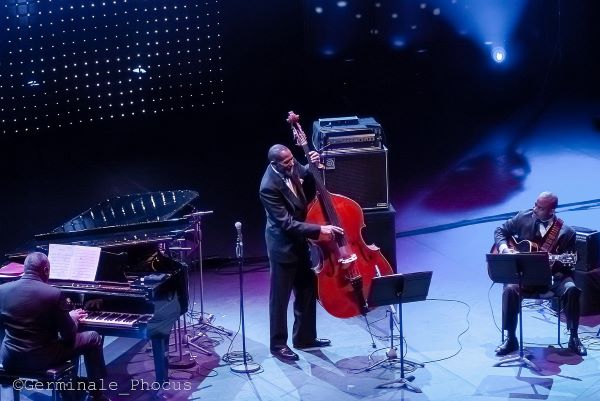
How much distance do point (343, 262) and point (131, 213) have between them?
2.20 meters

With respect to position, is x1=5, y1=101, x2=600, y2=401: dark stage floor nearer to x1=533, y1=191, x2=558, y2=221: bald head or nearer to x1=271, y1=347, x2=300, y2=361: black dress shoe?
x1=271, y1=347, x2=300, y2=361: black dress shoe

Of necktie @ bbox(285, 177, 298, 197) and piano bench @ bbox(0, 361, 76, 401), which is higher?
necktie @ bbox(285, 177, 298, 197)

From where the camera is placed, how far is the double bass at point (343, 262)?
7.27 metres

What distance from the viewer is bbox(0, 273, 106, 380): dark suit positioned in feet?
20.2

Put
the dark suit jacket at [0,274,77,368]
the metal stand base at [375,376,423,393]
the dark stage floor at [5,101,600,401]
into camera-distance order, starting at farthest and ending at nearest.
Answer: the dark stage floor at [5,101,600,401] → the metal stand base at [375,376,423,393] → the dark suit jacket at [0,274,77,368]

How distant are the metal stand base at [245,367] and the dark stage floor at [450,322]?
7 centimetres

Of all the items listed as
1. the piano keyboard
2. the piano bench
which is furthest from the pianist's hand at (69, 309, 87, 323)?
the piano bench

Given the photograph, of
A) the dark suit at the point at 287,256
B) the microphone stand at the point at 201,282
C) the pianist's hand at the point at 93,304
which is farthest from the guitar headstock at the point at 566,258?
the pianist's hand at the point at 93,304

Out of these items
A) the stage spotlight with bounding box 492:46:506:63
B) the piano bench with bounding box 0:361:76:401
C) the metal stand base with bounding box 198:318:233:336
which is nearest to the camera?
the piano bench with bounding box 0:361:76:401

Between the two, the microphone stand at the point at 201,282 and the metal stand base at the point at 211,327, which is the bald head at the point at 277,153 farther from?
the metal stand base at the point at 211,327

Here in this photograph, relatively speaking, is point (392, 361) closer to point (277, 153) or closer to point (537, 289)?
point (537, 289)

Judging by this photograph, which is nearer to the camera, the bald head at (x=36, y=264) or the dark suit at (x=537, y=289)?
the bald head at (x=36, y=264)

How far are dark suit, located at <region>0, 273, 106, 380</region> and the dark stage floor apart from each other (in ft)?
3.21

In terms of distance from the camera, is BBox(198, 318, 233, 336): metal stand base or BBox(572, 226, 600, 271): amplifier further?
BBox(198, 318, 233, 336): metal stand base
